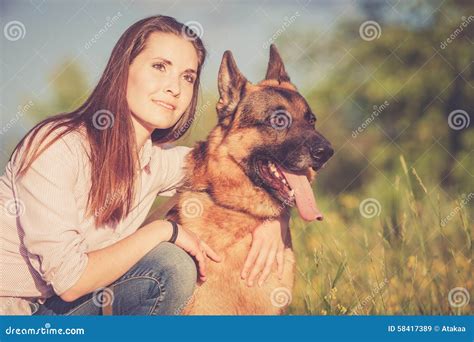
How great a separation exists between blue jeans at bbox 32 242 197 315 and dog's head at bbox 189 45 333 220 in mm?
465

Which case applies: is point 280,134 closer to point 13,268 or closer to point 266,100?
point 266,100

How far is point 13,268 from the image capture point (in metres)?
3.19

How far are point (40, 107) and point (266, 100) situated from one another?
1.22 meters

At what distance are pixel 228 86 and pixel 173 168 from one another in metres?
0.52

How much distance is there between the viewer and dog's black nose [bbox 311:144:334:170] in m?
3.36

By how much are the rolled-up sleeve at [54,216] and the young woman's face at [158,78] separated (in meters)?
0.44

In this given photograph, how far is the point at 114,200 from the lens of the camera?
130 inches

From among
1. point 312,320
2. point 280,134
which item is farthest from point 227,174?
point 312,320

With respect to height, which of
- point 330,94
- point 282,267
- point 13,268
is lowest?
point 13,268

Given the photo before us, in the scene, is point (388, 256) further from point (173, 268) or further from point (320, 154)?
point (173, 268)

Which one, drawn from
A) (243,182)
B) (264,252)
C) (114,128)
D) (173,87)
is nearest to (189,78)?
(173,87)

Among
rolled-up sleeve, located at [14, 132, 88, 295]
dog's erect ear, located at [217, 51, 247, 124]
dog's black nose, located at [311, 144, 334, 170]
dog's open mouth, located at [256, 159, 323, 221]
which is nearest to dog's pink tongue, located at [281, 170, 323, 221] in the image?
dog's open mouth, located at [256, 159, 323, 221]

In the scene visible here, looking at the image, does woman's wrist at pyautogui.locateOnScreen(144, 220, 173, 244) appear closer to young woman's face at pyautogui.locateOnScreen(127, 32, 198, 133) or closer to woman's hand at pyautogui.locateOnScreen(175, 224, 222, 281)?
woman's hand at pyautogui.locateOnScreen(175, 224, 222, 281)

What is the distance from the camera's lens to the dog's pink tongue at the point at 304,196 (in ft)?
11.3
